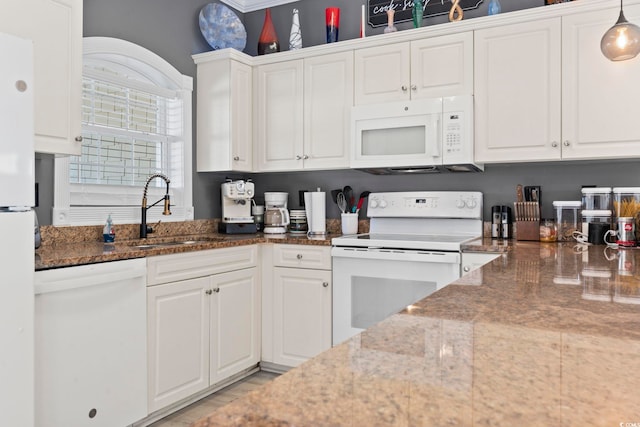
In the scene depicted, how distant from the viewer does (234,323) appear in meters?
3.04

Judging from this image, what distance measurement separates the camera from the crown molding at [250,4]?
404 cm

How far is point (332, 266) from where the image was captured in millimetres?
3080

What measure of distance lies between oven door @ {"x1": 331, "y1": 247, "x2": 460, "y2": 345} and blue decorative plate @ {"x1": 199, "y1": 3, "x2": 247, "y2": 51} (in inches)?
74.2

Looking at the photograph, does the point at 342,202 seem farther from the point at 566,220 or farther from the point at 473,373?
the point at 473,373

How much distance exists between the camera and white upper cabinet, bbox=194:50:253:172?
11.7 feet

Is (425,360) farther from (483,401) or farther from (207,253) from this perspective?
(207,253)

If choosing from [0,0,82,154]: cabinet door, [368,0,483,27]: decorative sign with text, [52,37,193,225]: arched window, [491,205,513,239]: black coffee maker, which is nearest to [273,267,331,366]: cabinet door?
[52,37,193,225]: arched window

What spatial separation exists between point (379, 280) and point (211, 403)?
121 cm

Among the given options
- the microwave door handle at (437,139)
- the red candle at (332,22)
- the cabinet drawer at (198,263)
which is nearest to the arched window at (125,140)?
the cabinet drawer at (198,263)

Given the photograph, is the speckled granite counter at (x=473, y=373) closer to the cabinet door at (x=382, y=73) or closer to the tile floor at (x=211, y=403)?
the tile floor at (x=211, y=403)

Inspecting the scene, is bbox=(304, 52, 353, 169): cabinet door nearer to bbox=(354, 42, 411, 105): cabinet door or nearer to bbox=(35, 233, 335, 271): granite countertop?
bbox=(354, 42, 411, 105): cabinet door

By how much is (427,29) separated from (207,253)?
6.46 feet

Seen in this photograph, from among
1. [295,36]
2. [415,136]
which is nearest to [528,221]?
[415,136]

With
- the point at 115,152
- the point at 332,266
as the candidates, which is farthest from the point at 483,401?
the point at 115,152
